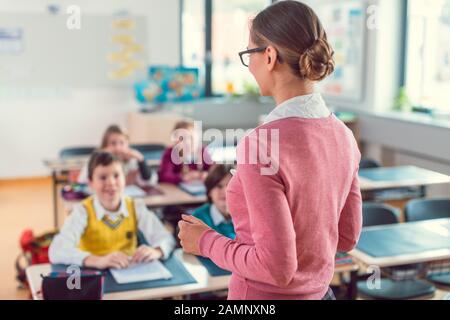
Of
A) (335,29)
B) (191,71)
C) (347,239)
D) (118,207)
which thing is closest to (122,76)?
(191,71)

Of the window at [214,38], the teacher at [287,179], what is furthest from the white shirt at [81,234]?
the window at [214,38]

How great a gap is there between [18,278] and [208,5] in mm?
4560

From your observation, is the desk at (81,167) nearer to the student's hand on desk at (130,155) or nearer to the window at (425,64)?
the student's hand on desk at (130,155)

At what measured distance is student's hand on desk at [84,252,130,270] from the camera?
2.47 metres

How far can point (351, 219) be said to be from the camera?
130cm

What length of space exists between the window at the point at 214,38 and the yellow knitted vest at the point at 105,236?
471cm

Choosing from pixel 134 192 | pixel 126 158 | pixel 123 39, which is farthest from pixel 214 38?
pixel 134 192

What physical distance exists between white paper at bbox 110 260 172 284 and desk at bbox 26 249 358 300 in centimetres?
10

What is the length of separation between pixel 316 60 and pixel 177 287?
141cm

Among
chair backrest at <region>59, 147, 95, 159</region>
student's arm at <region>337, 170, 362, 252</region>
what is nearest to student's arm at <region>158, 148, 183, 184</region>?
chair backrest at <region>59, 147, 95, 159</region>

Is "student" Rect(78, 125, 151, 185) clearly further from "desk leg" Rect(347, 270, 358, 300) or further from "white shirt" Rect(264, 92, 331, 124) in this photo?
"white shirt" Rect(264, 92, 331, 124)

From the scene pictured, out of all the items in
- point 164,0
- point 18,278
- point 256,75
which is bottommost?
point 18,278

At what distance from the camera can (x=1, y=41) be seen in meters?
6.99
